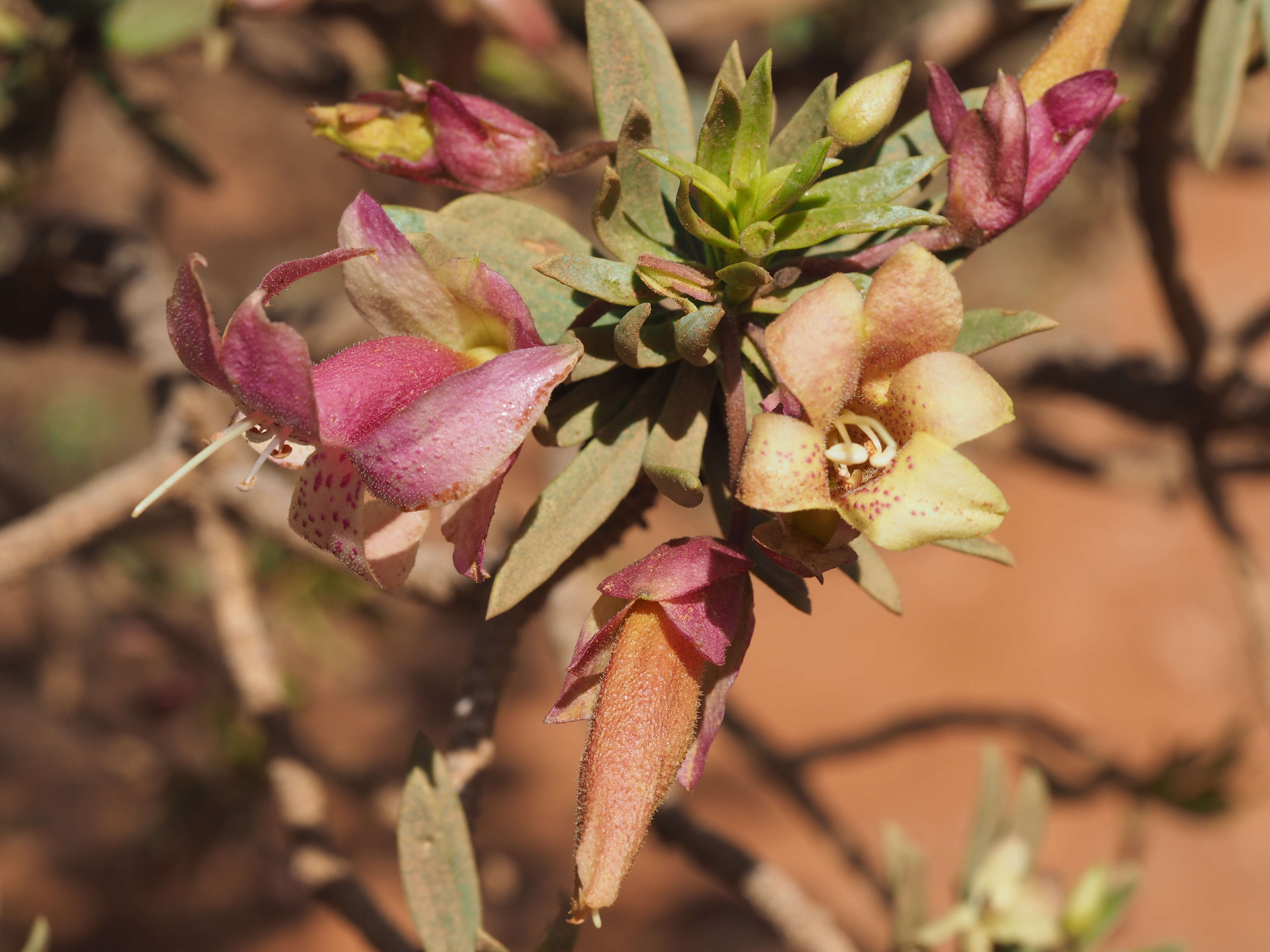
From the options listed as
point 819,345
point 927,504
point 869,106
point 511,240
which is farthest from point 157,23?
point 927,504

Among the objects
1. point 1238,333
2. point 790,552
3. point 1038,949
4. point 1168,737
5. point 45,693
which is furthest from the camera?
point 1168,737

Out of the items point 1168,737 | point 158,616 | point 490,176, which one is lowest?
point 1168,737

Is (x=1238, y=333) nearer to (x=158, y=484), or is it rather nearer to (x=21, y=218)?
(x=158, y=484)

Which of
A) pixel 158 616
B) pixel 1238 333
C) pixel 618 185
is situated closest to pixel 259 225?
pixel 158 616

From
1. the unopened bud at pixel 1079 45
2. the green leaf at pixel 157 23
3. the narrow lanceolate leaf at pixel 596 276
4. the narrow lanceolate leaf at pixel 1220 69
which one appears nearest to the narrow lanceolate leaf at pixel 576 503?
the narrow lanceolate leaf at pixel 596 276

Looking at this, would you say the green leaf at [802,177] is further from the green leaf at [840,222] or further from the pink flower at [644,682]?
the pink flower at [644,682]

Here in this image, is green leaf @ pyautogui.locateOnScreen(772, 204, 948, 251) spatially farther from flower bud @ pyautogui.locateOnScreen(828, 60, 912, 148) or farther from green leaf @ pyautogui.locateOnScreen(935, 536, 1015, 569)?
green leaf @ pyautogui.locateOnScreen(935, 536, 1015, 569)

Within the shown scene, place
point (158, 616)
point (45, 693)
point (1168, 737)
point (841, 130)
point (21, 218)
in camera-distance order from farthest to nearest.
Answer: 1. point (1168, 737)
2. point (45, 693)
3. point (158, 616)
4. point (21, 218)
5. point (841, 130)

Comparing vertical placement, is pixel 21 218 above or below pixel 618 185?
below
